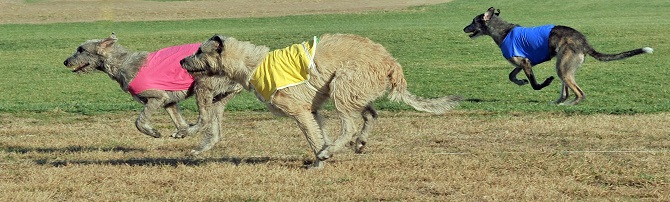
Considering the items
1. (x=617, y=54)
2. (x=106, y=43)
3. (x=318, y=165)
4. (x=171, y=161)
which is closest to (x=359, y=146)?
(x=318, y=165)

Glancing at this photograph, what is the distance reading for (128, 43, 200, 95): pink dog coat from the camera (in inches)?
492

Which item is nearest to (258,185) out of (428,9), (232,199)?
(232,199)

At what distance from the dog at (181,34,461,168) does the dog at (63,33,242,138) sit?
1.86 m

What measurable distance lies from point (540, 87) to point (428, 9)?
41.7 meters

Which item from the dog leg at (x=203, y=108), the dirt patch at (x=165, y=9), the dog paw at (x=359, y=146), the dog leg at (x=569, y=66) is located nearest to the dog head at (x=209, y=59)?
the dog paw at (x=359, y=146)

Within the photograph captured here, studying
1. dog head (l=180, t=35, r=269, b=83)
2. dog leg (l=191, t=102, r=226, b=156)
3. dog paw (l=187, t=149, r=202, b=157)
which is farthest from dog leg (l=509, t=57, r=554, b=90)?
dog head (l=180, t=35, r=269, b=83)

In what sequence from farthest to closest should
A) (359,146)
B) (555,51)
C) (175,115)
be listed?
(555,51) → (175,115) → (359,146)

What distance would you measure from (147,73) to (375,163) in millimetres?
3763

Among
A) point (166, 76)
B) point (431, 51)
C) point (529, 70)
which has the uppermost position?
point (166, 76)

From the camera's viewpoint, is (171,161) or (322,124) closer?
(322,124)

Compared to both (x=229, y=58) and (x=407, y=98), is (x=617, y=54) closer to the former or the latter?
(x=407, y=98)

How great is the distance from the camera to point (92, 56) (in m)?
13.2

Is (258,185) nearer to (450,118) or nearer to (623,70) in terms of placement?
(450,118)

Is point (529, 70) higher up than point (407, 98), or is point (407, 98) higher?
point (407, 98)
